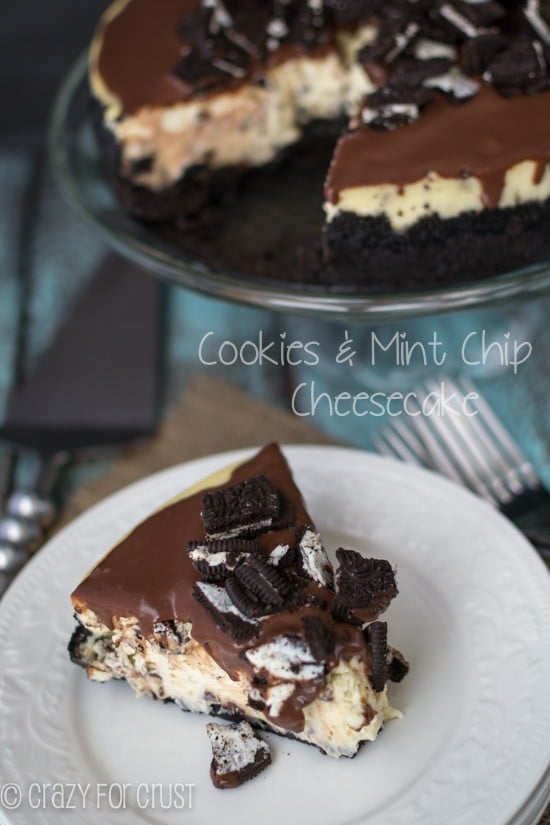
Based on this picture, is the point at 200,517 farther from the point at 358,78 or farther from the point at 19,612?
the point at 358,78

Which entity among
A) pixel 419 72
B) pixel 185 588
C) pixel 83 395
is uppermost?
pixel 419 72

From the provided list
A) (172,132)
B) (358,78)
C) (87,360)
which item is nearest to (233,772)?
(87,360)

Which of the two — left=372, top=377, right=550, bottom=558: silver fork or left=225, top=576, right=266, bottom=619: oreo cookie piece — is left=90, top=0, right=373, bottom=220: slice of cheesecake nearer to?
left=372, top=377, right=550, bottom=558: silver fork

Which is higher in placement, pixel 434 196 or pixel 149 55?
pixel 434 196

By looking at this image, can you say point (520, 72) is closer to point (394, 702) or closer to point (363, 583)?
point (363, 583)

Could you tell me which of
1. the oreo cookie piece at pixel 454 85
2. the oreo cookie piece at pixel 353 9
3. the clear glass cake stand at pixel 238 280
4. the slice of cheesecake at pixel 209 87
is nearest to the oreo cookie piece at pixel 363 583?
the clear glass cake stand at pixel 238 280

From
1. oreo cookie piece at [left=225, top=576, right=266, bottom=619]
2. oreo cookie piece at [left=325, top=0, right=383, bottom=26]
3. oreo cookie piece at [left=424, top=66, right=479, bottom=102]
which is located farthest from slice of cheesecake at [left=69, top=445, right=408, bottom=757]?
oreo cookie piece at [left=325, top=0, right=383, bottom=26]

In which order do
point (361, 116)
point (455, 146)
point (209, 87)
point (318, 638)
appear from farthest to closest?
point (209, 87), point (361, 116), point (455, 146), point (318, 638)

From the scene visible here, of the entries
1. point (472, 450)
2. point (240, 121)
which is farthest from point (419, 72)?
point (472, 450)

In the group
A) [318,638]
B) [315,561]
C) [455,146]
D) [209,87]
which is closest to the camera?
[318,638]
